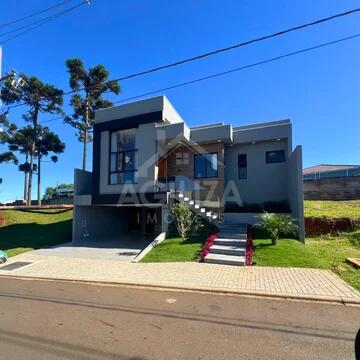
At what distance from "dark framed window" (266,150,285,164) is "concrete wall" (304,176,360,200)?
843cm

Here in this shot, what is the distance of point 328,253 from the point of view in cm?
1088

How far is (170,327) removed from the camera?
5.13 m

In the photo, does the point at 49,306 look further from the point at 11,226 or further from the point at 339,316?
the point at 11,226

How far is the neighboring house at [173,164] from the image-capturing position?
1542 cm

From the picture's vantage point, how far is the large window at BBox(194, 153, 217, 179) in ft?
56.2

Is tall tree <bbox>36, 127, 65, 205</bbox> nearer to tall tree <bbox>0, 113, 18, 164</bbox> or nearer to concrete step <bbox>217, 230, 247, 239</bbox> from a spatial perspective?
tall tree <bbox>0, 113, 18, 164</bbox>

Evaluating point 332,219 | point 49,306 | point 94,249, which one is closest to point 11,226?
point 94,249

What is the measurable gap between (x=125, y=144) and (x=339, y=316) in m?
13.4

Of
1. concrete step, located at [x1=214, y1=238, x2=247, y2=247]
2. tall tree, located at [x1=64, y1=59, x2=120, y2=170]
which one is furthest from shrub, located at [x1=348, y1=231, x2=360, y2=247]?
tall tree, located at [x1=64, y1=59, x2=120, y2=170]

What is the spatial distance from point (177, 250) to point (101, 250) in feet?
13.5

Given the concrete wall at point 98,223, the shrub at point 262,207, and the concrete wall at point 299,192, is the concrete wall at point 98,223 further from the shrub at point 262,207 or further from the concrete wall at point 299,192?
the concrete wall at point 299,192

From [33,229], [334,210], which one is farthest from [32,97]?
[334,210]

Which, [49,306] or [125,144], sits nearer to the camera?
[49,306]

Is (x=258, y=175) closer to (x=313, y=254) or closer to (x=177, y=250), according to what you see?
(x=313, y=254)
